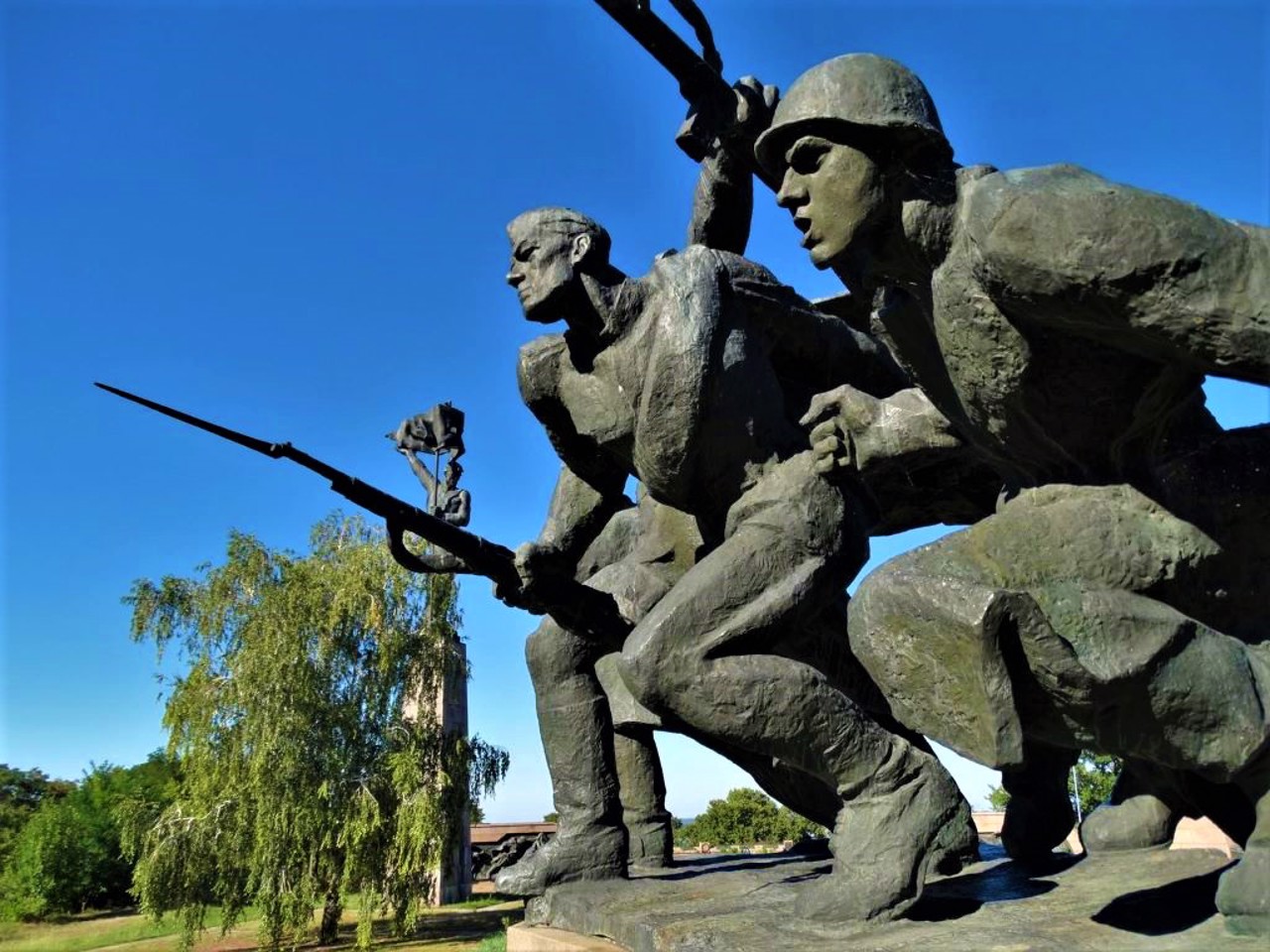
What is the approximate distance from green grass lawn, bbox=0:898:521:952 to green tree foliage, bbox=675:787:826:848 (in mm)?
3974

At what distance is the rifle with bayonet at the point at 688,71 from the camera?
398 cm

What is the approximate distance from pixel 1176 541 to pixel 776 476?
46.7 inches

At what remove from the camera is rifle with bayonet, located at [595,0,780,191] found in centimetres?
398

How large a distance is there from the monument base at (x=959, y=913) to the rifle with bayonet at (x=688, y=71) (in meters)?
2.52

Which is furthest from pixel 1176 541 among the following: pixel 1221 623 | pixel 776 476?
pixel 776 476

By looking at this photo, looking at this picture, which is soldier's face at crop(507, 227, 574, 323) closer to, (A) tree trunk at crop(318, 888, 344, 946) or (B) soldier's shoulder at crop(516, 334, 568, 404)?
(B) soldier's shoulder at crop(516, 334, 568, 404)

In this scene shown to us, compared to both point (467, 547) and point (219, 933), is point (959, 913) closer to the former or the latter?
point (467, 547)

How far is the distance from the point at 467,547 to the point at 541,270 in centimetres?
100

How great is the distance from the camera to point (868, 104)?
7.41ft

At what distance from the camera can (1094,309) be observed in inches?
77.6

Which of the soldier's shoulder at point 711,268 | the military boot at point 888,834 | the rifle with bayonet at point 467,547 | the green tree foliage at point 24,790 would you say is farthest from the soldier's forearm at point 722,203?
the green tree foliage at point 24,790

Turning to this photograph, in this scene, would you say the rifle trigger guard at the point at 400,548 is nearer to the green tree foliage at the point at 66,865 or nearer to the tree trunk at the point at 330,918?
the tree trunk at the point at 330,918

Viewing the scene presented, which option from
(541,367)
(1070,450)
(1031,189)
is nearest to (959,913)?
(1070,450)

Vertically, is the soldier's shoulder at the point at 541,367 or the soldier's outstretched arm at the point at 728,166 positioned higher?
the soldier's outstretched arm at the point at 728,166
